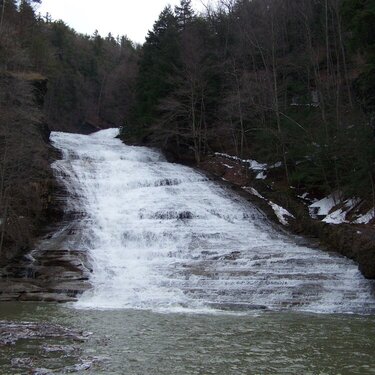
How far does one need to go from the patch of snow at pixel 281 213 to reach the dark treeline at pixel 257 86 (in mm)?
1976

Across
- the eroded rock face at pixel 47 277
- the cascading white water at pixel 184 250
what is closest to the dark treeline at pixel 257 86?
the cascading white water at pixel 184 250

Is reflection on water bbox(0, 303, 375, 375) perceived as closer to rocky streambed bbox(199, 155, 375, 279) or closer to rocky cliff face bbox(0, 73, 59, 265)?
rocky streambed bbox(199, 155, 375, 279)

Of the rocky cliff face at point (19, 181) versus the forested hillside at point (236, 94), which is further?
the forested hillside at point (236, 94)

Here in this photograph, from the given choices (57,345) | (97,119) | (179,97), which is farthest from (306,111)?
(97,119)

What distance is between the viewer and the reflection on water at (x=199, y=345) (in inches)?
307

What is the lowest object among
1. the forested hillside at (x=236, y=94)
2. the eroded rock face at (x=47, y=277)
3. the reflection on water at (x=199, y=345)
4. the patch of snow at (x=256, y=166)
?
the eroded rock face at (x=47, y=277)

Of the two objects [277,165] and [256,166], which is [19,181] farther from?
[256,166]

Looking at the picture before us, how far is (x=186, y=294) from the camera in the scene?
Result: 1584 cm

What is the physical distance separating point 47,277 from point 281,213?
13.7 metres

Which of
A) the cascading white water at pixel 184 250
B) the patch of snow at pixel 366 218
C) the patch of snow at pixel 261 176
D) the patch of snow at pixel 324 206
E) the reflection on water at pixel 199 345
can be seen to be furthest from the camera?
the patch of snow at pixel 261 176

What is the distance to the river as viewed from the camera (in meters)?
8.39

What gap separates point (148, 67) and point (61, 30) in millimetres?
29695

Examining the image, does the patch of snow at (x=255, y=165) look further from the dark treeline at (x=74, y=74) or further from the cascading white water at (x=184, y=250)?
the dark treeline at (x=74, y=74)

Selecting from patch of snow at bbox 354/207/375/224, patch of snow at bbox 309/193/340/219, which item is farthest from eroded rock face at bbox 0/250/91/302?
patch of snow at bbox 309/193/340/219
